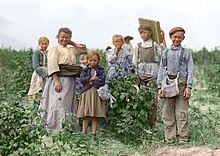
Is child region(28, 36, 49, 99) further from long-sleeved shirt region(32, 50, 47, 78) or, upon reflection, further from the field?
the field

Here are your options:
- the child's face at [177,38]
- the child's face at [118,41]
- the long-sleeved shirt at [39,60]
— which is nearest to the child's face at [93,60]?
the child's face at [118,41]

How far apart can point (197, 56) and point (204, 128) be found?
14.9 meters

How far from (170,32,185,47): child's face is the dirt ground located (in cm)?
141

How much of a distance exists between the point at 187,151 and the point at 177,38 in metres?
1.52

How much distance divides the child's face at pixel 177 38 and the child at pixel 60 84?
1429 millimetres

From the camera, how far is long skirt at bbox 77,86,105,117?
655 centimetres

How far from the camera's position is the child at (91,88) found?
6531 millimetres

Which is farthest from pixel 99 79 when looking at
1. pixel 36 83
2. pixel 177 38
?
pixel 36 83

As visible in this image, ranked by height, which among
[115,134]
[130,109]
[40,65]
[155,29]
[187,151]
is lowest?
[187,151]

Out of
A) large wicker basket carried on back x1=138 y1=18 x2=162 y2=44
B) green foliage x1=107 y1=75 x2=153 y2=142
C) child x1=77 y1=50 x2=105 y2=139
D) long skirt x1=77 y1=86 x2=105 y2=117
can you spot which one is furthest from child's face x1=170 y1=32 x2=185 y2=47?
long skirt x1=77 y1=86 x2=105 y2=117

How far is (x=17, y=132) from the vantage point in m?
5.49

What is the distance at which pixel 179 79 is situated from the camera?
635cm

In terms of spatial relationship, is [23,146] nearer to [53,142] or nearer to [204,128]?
[53,142]

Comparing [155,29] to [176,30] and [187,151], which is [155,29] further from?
[187,151]
